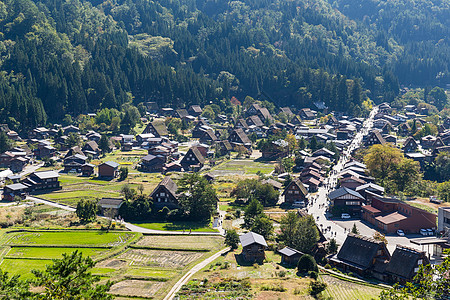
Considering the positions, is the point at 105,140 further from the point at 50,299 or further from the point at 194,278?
the point at 50,299

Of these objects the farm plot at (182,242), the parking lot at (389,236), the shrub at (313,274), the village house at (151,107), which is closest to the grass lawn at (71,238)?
the farm plot at (182,242)

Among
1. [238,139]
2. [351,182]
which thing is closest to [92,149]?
[238,139]

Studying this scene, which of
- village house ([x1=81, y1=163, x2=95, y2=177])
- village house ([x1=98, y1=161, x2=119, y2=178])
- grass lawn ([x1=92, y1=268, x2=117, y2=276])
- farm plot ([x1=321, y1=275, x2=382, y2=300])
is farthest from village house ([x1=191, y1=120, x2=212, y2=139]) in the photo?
farm plot ([x1=321, y1=275, x2=382, y2=300])

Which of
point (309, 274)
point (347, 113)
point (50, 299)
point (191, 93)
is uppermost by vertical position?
point (50, 299)

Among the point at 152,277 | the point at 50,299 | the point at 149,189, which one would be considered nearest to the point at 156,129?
the point at 149,189

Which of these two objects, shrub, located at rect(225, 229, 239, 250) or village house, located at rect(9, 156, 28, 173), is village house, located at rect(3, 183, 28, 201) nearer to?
village house, located at rect(9, 156, 28, 173)

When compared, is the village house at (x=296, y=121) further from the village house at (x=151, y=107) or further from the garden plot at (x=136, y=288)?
the garden plot at (x=136, y=288)

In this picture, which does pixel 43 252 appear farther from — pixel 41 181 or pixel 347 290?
pixel 347 290
